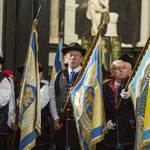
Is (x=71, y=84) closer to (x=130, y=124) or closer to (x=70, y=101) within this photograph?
(x=70, y=101)

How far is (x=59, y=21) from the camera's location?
1137 centimetres

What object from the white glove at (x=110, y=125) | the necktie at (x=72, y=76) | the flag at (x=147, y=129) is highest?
the necktie at (x=72, y=76)

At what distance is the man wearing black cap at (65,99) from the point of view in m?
6.90

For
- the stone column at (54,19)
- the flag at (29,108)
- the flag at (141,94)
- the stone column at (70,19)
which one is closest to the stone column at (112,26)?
the stone column at (70,19)

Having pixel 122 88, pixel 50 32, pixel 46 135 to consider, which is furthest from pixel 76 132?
pixel 50 32

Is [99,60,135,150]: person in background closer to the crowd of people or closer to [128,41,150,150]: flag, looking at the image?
the crowd of people

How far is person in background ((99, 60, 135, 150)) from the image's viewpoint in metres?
6.70

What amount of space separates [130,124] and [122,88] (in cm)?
47

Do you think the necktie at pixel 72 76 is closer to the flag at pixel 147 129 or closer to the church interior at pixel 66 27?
A: the flag at pixel 147 129

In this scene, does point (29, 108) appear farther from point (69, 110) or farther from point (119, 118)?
point (119, 118)

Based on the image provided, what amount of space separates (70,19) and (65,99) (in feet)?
16.2

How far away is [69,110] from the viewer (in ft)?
22.8

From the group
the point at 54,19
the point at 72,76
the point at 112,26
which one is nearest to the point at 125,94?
the point at 72,76

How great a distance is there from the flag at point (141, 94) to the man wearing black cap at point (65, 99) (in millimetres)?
1067
